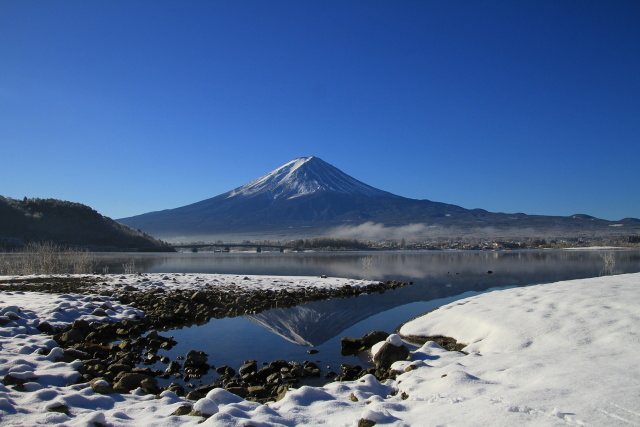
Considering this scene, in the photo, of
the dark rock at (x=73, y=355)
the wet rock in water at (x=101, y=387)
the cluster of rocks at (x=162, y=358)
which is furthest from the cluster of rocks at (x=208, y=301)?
the wet rock in water at (x=101, y=387)

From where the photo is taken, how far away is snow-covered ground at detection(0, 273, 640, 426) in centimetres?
422

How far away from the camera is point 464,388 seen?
16.8 feet

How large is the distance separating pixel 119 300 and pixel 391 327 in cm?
888

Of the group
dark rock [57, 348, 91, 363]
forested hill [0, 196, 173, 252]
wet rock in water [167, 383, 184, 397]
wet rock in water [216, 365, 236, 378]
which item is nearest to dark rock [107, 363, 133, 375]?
dark rock [57, 348, 91, 363]

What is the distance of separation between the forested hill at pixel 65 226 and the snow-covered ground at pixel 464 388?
240 feet

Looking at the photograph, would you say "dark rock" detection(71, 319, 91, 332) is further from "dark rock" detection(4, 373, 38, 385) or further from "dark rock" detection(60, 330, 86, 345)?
"dark rock" detection(4, 373, 38, 385)

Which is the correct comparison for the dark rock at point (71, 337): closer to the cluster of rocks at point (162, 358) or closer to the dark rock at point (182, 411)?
the cluster of rocks at point (162, 358)

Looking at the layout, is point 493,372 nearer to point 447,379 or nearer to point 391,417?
point 447,379

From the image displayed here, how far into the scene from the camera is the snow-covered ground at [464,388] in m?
4.22

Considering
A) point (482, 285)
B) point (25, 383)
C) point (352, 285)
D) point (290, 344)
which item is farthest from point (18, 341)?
point (482, 285)

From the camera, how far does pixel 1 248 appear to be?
55875 mm

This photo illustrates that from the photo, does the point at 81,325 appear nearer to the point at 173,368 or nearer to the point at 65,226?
the point at 173,368

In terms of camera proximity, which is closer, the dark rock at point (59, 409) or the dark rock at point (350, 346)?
the dark rock at point (59, 409)

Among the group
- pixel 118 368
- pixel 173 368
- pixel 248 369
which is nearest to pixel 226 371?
pixel 248 369
